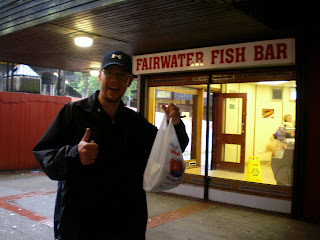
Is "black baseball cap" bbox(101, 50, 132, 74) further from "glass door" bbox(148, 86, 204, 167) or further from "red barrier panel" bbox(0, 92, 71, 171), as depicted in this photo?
"red barrier panel" bbox(0, 92, 71, 171)

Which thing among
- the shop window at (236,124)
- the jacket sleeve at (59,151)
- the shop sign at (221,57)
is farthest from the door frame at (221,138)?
the jacket sleeve at (59,151)

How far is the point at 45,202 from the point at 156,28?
411cm

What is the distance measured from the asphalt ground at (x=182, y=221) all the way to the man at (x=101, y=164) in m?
2.93

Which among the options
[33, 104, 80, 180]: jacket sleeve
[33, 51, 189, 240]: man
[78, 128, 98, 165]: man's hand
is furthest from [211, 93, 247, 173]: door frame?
[78, 128, 98, 165]: man's hand

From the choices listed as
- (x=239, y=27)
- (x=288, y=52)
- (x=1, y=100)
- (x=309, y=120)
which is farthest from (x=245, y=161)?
(x=1, y=100)

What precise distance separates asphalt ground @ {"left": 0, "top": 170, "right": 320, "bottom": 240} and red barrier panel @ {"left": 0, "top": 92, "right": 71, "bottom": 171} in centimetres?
316

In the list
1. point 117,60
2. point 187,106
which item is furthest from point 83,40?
point 117,60

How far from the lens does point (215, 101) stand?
27.2 ft

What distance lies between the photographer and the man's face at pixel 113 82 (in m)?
2.47

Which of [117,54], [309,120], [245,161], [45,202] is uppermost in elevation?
[117,54]

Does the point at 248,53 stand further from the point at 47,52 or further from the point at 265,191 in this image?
the point at 47,52

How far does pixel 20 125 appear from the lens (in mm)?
11016

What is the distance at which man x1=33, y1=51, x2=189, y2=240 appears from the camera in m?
2.19

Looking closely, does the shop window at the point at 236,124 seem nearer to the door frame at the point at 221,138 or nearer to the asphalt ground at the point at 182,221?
the door frame at the point at 221,138
